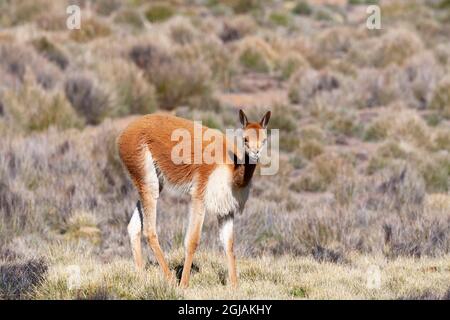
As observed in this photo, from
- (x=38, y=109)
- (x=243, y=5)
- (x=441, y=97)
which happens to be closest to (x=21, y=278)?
(x=38, y=109)

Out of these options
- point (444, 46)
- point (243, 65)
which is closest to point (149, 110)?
point (243, 65)

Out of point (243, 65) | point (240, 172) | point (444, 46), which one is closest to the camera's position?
point (240, 172)

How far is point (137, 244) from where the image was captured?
660cm

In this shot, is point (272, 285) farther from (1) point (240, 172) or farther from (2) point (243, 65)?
(2) point (243, 65)

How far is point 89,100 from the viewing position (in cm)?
1538

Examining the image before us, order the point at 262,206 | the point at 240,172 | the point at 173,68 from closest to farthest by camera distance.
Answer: the point at 240,172, the point at 262,206, the point at 173,68

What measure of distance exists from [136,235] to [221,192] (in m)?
1.02

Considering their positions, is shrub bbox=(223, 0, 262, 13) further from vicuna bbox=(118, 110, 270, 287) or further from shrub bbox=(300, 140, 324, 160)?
vicuna bbox=(118, 110, 270, 287)

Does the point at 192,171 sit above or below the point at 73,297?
above

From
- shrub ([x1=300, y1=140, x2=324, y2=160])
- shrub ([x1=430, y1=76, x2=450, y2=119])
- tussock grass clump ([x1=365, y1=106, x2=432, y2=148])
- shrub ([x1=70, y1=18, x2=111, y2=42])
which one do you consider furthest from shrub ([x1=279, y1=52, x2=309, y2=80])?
shrub ([x1=300, y1=140, x2=324, y2=160])

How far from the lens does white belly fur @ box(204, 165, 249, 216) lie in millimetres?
6035

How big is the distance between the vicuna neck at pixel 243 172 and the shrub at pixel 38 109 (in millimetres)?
8598

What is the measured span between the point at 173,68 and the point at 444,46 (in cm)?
1031

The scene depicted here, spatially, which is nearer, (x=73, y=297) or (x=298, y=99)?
(x=73, y=297)
